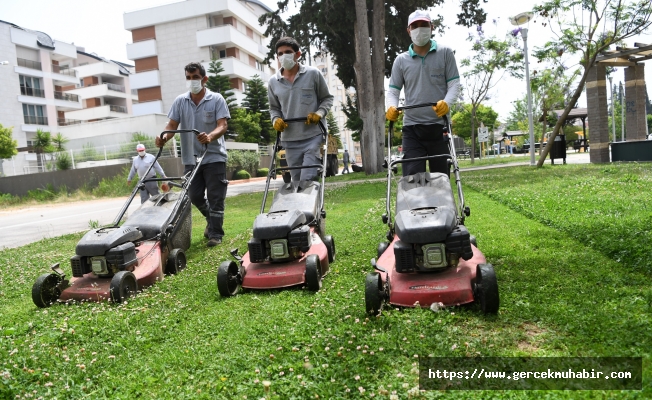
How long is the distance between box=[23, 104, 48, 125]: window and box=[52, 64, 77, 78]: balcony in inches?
300

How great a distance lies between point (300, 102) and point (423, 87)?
1.58 m

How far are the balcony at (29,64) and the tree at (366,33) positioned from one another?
1580 inches

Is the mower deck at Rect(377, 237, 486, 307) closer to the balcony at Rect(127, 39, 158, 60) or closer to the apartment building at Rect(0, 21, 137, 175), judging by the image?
the apartment building at Rect(0, 21, 137, 175)

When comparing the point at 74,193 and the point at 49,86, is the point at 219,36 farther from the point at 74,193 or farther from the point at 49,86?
the point at 74,193

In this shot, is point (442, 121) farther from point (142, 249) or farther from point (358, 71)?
point (358, 71)

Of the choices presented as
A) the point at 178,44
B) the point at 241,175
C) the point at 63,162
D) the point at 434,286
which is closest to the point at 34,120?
the point at 178,44

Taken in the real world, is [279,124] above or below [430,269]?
above

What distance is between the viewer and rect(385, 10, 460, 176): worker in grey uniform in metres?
5.01

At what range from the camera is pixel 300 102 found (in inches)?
239

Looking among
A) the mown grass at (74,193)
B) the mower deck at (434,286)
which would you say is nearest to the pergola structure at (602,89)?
the mower deck at (434,286)

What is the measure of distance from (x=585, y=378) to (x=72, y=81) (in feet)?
209

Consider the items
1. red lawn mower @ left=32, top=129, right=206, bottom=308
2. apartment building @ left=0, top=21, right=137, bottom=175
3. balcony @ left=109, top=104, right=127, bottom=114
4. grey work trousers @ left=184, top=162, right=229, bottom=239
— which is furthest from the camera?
balcony @ left=109, top=104, right=127, bottom=114

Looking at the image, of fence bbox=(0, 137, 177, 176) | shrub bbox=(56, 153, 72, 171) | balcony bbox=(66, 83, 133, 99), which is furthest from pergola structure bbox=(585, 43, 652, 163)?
balcony bbox=(66, 83, 133, 99)

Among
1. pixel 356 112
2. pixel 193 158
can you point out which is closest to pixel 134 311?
pixel 193 158
